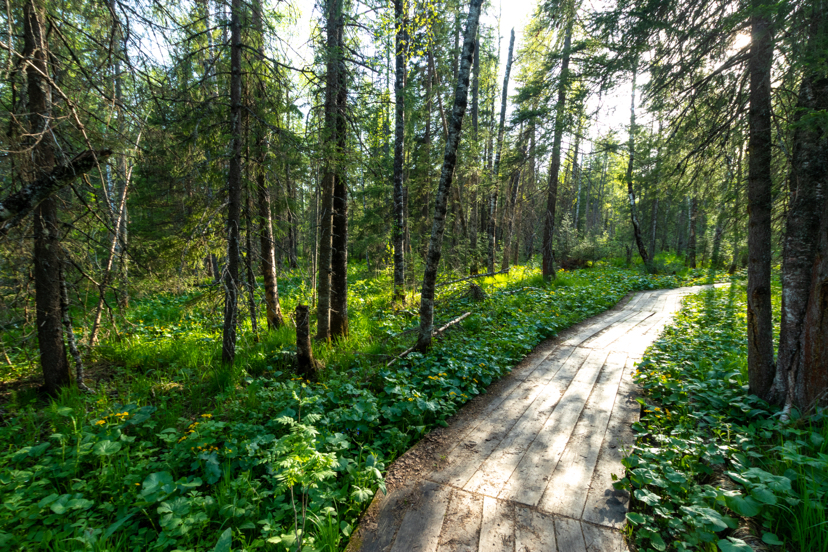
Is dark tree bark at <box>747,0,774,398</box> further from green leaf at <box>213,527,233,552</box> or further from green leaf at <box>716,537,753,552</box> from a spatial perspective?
green leaf at <box>213,527,233,552</box>

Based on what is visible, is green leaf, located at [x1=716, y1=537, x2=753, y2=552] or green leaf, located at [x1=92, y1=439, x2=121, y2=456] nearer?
green leaf, located at [x1=716, y1=537, x2=753, y2=552]

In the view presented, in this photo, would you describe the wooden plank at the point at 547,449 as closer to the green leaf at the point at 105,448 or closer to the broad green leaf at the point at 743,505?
the broad green leaf at the point at 743,505

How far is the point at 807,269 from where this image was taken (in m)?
3.39

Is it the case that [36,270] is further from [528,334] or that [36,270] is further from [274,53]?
[528,334]

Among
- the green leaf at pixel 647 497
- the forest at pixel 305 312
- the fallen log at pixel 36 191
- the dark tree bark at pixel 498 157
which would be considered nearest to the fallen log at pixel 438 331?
the forest at pixel 305 312

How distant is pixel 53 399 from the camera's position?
4.29 meters

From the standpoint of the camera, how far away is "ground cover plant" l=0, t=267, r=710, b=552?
7.59 ft

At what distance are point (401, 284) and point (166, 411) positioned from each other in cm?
624

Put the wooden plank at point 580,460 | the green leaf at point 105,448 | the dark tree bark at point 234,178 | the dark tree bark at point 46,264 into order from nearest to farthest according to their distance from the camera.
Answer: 1. the wooden plank at point 580,460
2. the green leaf at point 105,448
3. the dark tree bark at point 46,264
4. the dark tree bark at point 234,178

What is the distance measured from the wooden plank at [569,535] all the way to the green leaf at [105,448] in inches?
144

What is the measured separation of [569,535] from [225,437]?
304cm

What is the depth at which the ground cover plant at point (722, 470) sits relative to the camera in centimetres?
213

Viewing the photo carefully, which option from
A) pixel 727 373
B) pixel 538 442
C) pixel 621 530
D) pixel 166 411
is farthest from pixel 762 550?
pixel 166 411

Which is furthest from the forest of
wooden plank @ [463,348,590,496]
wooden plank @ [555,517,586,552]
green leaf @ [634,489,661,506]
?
wooden plank @ [463,348,590,496]
